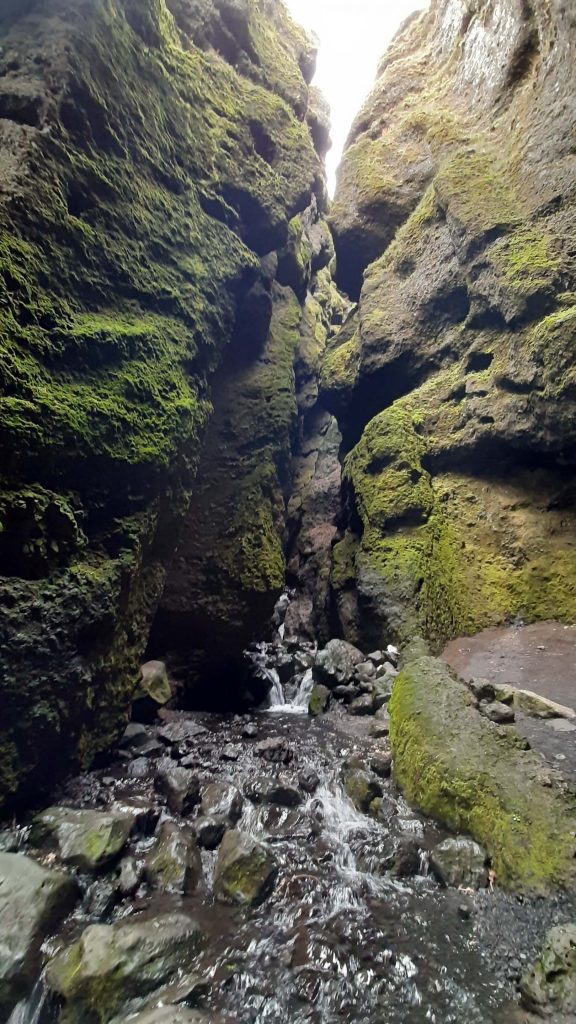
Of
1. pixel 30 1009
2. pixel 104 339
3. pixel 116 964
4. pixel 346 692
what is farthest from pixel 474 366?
pixel 30 1009

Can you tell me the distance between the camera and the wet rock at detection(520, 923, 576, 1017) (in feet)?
9.29

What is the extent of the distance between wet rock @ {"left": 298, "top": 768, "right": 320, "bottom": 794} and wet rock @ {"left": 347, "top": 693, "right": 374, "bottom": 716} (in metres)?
2.40

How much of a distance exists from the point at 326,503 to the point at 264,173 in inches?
410

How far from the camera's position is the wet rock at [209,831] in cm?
484

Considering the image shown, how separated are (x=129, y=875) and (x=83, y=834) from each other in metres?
0.61

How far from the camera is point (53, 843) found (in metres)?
4.48

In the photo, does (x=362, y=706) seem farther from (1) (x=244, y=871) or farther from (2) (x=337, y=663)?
(1) (x=244, y=871)

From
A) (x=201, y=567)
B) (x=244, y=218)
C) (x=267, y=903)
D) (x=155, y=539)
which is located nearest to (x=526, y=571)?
(x=201, y=567)

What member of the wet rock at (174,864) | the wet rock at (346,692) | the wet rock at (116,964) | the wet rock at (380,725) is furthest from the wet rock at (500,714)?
the wet rock at (116,964)

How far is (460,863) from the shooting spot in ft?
13.9

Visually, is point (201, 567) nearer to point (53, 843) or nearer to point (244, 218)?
point (53, 843)

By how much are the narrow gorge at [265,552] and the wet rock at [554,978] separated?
0.02 metres

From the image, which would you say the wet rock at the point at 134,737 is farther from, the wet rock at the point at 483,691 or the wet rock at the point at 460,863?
the wet rock at the point at 483,691

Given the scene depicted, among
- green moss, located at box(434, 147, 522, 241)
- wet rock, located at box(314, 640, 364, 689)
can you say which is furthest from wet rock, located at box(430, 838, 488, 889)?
green moss, located at box(434, 147, 522, 241)
